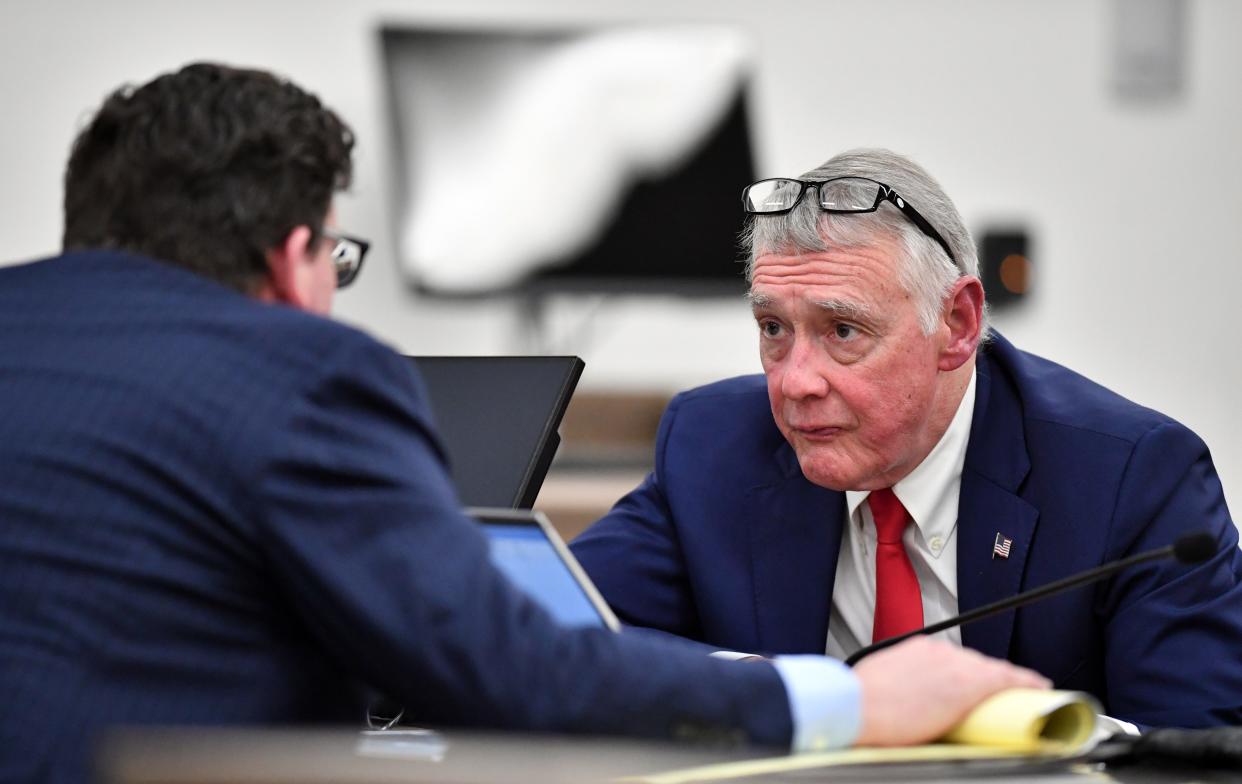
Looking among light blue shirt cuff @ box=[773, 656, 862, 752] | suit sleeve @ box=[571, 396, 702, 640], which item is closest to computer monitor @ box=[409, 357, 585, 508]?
suit sleeve @ box=[571, 396, 702, 640]

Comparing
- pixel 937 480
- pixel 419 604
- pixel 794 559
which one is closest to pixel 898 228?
pixel 937 480

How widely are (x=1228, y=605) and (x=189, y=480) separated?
1105 mm

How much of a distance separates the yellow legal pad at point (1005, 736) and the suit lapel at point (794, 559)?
66cm

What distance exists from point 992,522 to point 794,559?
24cm

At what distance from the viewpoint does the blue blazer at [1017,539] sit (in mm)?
1677

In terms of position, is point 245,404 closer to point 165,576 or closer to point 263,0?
point 165,576

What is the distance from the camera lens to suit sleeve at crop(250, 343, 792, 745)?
1057mm

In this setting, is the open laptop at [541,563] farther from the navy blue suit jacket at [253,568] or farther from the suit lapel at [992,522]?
the suit lapel at [992,522]

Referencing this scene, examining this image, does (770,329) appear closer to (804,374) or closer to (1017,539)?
(804,374)

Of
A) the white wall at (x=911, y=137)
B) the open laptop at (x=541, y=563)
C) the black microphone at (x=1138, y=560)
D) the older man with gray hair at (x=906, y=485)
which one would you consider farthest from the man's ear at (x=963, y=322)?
the white wall at (x=911, y=137)

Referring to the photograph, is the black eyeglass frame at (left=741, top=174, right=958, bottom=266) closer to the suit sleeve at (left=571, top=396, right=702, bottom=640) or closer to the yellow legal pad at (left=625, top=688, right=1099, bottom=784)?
the suit sleeve at (left=571, top=396, right=702, bottom=640)

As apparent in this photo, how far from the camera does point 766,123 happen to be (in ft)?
15.7

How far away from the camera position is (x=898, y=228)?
6.03ft

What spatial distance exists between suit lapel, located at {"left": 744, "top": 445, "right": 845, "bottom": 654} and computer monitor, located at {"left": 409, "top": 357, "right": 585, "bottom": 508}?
35 cm
